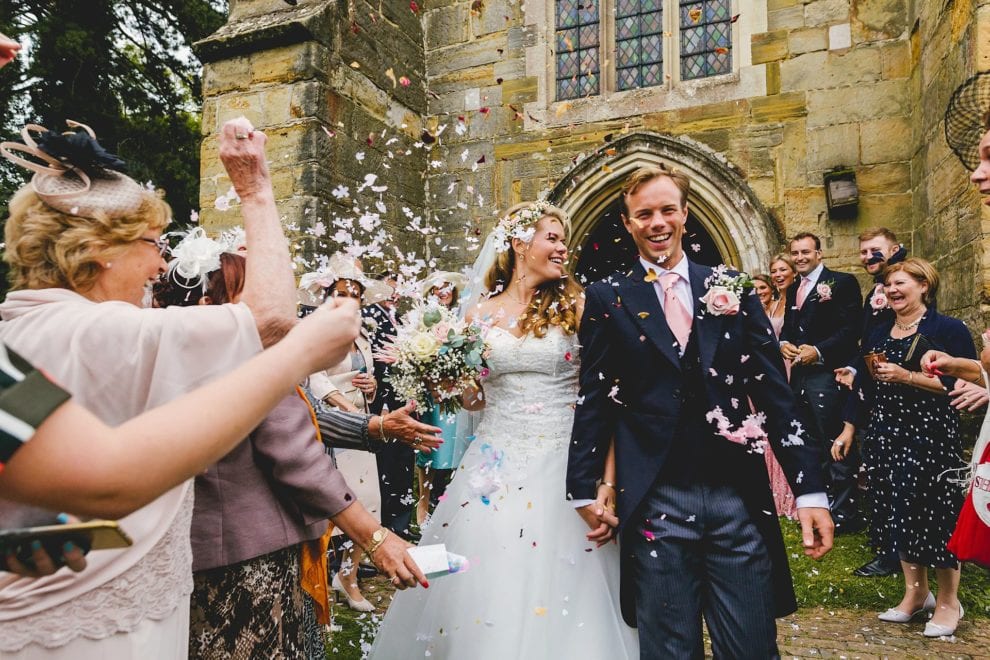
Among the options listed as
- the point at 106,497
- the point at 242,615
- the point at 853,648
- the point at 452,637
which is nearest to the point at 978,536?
the point at 853,648

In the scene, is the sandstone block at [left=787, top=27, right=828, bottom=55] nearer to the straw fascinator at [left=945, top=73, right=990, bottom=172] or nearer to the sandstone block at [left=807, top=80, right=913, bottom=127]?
the sandstone block at [left=807, top=80, right=913, bottom=127]

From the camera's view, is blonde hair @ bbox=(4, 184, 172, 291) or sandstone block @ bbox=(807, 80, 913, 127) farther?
sandstone block @ bbox=(807, 80, 913, 127)

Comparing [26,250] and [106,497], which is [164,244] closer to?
[26,250]

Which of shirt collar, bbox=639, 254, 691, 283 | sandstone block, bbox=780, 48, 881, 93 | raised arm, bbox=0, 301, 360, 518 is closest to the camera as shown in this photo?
raised arm, bbox=0, 301, 360, 518

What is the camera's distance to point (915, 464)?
426cm

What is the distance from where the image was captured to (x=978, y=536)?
105 inches

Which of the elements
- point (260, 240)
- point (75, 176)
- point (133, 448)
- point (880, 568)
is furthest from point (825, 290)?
point (133, 448)

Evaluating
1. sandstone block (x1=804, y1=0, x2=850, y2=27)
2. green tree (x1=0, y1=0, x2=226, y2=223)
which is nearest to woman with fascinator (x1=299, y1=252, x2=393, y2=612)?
green tree (x1=0, y1=0, x2=226, y2=223)

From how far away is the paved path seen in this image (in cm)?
372

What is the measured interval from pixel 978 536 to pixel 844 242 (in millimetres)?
4958

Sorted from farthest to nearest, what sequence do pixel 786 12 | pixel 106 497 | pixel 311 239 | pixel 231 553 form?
1. pixel 786 12
2. pixel 311 239
3. pixel 231 553
4. pixel 106 497

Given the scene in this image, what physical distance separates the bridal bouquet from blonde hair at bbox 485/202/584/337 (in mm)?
260

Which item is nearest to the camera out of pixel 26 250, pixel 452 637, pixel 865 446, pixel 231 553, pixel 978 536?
pixel 26 250

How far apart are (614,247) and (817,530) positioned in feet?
24.0
